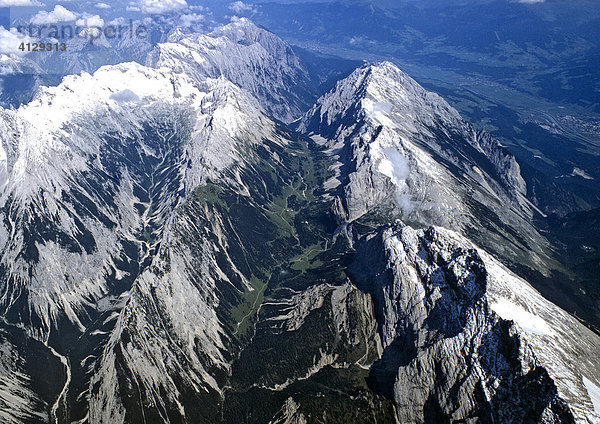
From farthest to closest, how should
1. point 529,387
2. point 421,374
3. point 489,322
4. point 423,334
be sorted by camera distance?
point 423,334, point 421,374, point 489,322, point 529,387

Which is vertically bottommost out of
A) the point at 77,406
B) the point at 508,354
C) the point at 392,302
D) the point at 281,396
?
the point at 77,406

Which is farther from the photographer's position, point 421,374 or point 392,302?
point 392,302

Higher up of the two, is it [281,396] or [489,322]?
[489,322]

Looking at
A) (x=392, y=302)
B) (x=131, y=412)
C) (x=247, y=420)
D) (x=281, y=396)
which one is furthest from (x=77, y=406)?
(x=392, y=302)

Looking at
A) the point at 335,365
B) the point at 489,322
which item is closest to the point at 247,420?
the point at 335,365

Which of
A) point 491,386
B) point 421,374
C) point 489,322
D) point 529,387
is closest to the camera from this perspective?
point 529,387

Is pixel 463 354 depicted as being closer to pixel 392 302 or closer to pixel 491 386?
pixel 491 386

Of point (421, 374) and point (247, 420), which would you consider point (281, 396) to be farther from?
point (421, 374)
